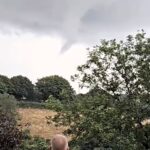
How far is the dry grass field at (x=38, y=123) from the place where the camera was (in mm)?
51081

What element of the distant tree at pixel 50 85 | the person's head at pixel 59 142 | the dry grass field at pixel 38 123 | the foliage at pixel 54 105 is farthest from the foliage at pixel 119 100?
the distant tree at pixel 50 85

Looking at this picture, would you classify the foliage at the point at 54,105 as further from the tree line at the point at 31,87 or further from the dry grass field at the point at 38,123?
the tree line at the point at 31,87

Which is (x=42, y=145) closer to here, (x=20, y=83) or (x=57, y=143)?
(x=57, y=143)

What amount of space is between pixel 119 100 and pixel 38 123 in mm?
33820

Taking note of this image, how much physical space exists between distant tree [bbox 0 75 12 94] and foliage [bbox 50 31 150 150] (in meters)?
58.4

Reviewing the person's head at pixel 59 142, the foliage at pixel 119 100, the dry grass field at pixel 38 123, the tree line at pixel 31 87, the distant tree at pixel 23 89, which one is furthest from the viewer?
the distant tree at pixel 23 89

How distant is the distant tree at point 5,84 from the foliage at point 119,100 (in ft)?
191

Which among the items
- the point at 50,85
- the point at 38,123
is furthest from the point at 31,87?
the point at 38,123

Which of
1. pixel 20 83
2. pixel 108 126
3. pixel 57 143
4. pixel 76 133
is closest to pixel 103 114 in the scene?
pixel 108 126

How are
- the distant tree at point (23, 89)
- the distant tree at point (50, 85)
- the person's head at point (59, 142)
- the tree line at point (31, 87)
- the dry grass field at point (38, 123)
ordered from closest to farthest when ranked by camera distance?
the person's head at point (59, 142), the dry grass field at point (38, 123), the distant tree at point (50, 85), the tree line at point (31, 87), the distant tree at point (23, 89)

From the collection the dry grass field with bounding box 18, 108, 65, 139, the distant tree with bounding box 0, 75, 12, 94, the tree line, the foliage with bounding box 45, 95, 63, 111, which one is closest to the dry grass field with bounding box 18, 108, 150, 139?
the dry grass field with bounding box 18, 108, 65, 139

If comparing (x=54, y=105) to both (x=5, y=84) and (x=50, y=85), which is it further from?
(x=5, y=84)

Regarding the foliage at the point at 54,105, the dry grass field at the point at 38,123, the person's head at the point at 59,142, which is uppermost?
the dry grass field at the point at 38,123

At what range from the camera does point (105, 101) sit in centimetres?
2377
